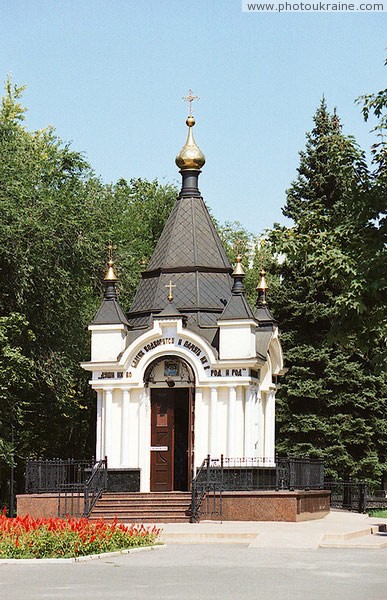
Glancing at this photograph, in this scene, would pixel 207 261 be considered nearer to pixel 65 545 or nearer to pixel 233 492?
pixel 233 492

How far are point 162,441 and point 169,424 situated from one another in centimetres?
46

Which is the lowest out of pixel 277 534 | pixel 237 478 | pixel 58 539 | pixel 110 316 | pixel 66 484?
pixel 277 534

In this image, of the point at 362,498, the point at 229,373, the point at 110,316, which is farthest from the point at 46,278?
the point at 362,498

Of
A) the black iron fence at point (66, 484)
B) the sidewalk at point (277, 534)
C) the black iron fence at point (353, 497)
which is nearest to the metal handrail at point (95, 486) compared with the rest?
the black iron fence at point (66, 484)

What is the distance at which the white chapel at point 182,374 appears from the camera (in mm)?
Answer: 28109

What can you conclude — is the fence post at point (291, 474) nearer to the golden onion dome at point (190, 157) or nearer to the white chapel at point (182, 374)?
the white chapel at point (182, 374)

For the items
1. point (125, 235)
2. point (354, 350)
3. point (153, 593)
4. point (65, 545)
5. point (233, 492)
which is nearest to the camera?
point (153, 593)

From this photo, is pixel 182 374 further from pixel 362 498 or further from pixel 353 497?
pixel 353 497

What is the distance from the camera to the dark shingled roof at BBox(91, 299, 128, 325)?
29531mm

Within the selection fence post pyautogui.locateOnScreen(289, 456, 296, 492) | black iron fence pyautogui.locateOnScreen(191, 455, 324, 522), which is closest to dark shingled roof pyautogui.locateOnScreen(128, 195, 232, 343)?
black iron fence pyautogui.locateOnScreen(191, 455, 324, 522)

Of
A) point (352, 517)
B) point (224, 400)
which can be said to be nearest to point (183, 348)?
point (224, 400)

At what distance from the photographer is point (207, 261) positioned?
30.5 metres

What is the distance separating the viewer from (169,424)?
94.8 ft

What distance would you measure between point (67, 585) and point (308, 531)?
32.1 ft
